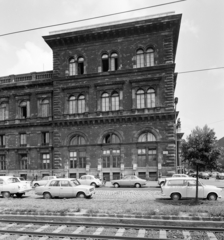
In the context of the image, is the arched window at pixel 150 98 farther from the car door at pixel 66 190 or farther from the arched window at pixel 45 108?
the car door at pixel 66 190

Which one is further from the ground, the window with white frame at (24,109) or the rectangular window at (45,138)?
the window with white frame at (24,109)

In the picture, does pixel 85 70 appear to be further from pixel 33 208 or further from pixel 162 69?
pixel 33 208

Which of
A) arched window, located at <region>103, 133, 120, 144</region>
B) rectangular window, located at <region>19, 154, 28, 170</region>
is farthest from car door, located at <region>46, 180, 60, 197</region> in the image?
rectangular window, located at <region>19, 154, 28, 170</region>

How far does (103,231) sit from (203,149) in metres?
9.29

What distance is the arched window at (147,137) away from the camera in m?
31.6

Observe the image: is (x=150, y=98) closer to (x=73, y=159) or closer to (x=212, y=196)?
(x=73, y=159)

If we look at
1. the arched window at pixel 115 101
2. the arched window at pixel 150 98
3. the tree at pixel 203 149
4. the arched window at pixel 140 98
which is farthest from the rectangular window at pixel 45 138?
the tree at pixel 203 149

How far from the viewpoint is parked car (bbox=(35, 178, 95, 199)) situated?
Answer: 17.9 meters

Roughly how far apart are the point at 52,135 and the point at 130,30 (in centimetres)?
1738

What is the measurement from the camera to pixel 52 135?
35.3 meters

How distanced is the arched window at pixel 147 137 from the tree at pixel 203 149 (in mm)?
15142

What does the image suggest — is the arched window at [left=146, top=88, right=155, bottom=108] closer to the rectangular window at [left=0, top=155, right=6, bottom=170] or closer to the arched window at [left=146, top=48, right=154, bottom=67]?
the arched window at [left=146, top=48, right=154, bottom=67]

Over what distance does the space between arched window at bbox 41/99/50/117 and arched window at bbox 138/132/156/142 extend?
13.7 metres

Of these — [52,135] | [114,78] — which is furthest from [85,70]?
[52,135]
